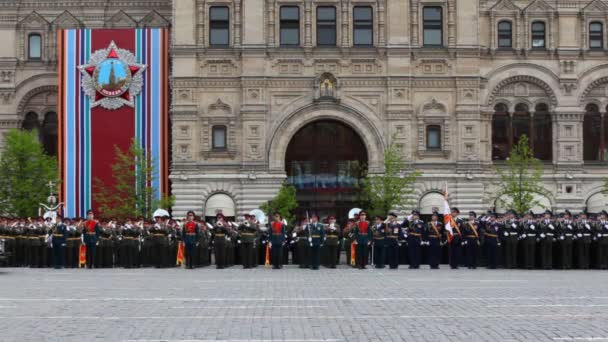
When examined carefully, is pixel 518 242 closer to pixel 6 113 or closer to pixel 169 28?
pixel 169 28

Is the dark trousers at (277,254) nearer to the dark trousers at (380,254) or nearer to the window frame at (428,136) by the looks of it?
the dark trousers at (380,254)

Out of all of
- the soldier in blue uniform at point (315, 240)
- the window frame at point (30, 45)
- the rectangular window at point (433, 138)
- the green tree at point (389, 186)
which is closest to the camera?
the soldier in blue uniform at point (315, 240)

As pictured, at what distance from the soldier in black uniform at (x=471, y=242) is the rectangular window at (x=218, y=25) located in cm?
1985

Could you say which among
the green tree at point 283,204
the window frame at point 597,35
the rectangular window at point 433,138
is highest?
the window frame at point 597,35

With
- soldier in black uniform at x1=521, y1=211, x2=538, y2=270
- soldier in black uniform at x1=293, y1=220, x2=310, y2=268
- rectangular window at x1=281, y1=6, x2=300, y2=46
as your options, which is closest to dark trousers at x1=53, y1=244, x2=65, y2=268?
soldier in black uniform at x1=293, y1=220, x2=310, y2=268

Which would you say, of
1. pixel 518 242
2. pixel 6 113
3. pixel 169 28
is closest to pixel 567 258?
pixel 518 242

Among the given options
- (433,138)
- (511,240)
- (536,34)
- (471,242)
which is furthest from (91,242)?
(536,34)

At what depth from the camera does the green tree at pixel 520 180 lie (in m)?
47.7

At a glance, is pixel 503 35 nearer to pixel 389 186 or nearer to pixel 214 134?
pixel 389 186

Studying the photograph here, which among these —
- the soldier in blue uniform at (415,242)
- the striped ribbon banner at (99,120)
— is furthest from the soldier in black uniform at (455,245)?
the striped ribbon banner at (99,120)

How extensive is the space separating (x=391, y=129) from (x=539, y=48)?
844cm

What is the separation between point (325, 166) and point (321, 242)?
17187mm

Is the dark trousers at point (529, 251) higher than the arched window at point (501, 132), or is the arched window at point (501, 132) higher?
the arched window at point (501, 132)

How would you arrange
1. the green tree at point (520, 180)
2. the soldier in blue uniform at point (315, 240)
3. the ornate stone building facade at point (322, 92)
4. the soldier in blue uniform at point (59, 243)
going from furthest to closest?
the ornate stone building facade at point (322, 92) → the green tree at point (520, 180) → the soldier in blue uniform at point (59, 243) → the soldier in blue uniform at point (315, 240)
